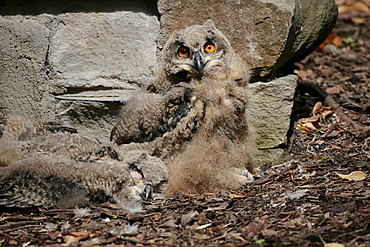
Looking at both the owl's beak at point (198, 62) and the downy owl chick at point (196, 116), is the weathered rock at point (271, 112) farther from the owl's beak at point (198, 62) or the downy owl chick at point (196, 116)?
the owl's beak at point (198, 62)

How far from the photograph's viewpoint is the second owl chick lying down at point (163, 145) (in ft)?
13.4

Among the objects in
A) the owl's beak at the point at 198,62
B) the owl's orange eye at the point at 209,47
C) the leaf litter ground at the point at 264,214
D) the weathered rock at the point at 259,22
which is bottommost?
the leaf litter ground at the point at 264,214

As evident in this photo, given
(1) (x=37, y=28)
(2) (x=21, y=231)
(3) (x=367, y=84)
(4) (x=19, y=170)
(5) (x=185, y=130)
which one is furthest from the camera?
(3) (x=367, y=84)

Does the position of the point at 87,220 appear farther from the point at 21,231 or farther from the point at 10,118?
the point at 10,118

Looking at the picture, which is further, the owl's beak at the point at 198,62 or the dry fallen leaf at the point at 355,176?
the owl's beak at the point at 198,62

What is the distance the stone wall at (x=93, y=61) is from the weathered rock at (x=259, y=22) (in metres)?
0.03

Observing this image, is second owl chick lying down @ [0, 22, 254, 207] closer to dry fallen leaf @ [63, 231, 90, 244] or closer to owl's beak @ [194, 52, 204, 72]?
owl's beak @ [194, 52, 204, 72]

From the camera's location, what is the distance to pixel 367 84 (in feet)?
23.3

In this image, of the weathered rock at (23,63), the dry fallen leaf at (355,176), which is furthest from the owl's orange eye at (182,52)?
the dry fallen leaf at (355,176)

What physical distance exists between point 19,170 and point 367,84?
16.8 ft

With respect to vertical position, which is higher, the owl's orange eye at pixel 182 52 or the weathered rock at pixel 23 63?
the owl's orange eye at pixel 182 52

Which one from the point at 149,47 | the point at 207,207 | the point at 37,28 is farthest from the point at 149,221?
the point at 37,28

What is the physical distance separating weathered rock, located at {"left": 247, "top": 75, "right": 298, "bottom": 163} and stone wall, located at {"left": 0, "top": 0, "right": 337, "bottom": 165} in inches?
0.4

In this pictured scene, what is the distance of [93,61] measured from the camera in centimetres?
541
